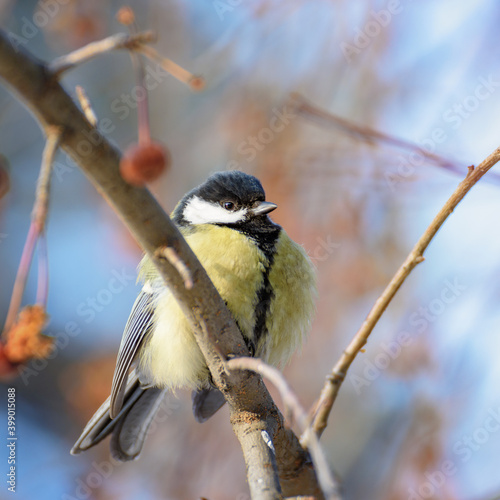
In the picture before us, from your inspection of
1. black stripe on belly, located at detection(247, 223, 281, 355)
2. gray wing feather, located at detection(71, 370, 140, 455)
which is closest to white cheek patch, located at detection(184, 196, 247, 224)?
black stripe on belly, located at detection(247, 223, 281, 355)

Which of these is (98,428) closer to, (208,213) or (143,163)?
(208,213)

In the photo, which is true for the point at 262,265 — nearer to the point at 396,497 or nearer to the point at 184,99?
the point at 396,497

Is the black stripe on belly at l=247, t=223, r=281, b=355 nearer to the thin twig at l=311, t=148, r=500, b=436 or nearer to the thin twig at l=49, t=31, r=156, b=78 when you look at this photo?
the thin twig at l=311, t=148, r=500, b=436

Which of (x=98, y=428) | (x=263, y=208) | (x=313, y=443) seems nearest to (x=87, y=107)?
(x=313, y=443)

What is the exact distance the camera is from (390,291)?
50.6 inches

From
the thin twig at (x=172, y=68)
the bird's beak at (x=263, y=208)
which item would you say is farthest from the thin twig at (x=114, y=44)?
the bird's beak at (x=263, y=208)

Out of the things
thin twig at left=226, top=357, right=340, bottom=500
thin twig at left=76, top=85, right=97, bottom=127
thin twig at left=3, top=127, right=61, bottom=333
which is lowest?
thin twig at left=226, top=357, right=340, bottom=500

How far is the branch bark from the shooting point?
0.98 m

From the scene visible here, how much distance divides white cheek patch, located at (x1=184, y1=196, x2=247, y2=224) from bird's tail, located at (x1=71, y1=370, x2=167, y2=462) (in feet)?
2.84

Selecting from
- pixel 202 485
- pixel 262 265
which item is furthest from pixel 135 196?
pixel 202 485

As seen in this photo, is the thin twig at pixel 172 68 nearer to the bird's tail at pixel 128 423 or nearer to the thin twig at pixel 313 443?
the thin twig at pixel 313 443

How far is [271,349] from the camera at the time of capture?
2492mm

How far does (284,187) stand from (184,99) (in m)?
1.70

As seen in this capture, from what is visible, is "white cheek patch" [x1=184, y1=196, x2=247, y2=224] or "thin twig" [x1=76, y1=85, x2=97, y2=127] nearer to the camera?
"thin twig" [x1=76, y1=85, x2=97, y2=127]
